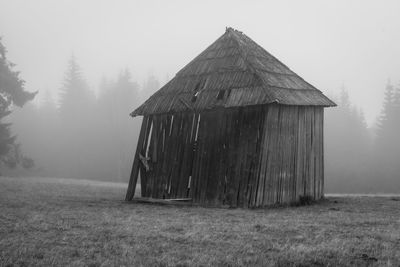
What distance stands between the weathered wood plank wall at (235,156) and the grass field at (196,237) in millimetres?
1775

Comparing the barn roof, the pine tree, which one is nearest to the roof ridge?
the barn roof

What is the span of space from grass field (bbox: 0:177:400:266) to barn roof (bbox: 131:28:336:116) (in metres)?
4.37

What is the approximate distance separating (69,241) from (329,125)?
78.1m

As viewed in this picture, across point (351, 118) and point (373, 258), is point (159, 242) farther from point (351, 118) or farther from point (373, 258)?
point (351, 118)

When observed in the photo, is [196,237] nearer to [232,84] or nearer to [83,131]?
[232,84]

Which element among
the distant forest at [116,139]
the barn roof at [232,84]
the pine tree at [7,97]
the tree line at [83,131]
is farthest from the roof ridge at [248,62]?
the tree line at [83,131]

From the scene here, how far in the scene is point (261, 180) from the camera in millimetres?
17938

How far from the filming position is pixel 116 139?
3061 inches

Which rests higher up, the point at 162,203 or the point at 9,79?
the point at 9,79

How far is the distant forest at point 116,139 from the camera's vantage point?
64.6 m

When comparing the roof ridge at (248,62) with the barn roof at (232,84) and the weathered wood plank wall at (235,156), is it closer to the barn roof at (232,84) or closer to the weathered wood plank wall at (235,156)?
the barn roof at (232,84)

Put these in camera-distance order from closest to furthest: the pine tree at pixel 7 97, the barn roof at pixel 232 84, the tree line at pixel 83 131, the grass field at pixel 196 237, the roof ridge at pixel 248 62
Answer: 1. the grass field at pixel 196 237
2. the roof ridge at pixel 248 62
3. the barn roof at pixel 232 84
4. the pine tree at pixel 7 97
5. the tree line at pixel 83 131

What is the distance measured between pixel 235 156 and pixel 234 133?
2.83 feet

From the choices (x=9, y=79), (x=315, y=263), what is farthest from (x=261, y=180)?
(x=9, y=79)
